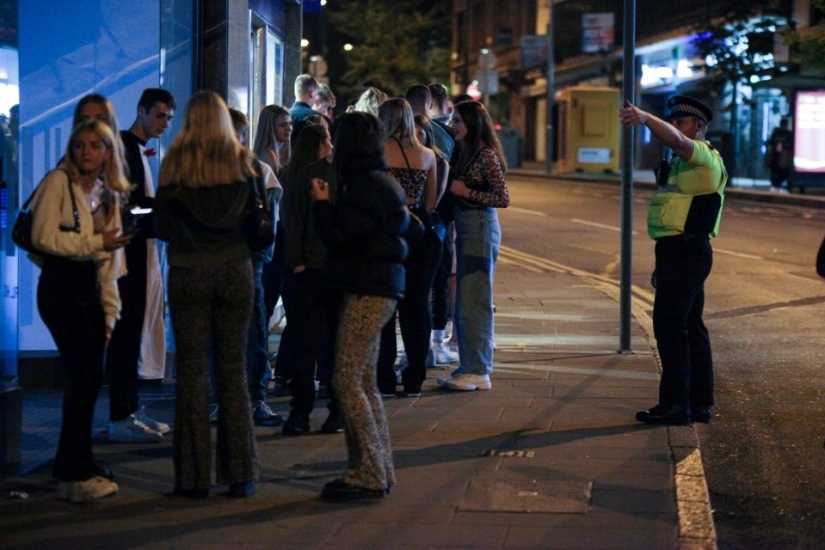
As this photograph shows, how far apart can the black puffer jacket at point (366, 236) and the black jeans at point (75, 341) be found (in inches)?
42.4

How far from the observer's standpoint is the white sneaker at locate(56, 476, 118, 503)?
5.80 m

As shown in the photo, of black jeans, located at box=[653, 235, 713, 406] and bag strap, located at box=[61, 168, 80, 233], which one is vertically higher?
bag strap, located at box=[61, 168, 80, 233]

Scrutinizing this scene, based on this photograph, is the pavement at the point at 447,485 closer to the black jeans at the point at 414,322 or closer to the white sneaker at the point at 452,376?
the white sneaker at the point at 452,376

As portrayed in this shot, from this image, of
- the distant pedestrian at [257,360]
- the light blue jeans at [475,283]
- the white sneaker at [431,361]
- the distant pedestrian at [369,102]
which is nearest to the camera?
the distant pedestrian at [257,360]

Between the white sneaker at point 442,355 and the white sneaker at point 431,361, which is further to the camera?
the white sneaker at point 442,355

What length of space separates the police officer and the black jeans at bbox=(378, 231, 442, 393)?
151 cm

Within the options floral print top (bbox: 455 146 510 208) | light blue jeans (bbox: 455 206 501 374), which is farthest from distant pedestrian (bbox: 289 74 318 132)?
floral print top (bbox: 455 146 510 208)

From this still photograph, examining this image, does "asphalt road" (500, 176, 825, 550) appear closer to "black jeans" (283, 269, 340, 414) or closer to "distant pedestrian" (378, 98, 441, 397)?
"distant pedestrian" (378, 98, 441, 397)

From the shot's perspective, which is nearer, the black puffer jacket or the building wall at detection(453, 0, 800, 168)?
the black puffer jacket

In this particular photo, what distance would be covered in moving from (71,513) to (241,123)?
276 centimetres

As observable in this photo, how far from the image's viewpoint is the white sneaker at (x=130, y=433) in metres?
7.03

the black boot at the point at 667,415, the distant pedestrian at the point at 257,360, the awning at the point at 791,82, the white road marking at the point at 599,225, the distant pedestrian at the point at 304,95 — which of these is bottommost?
the black boot at the point at 667,415

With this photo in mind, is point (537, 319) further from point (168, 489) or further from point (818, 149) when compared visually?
point (818, 149)

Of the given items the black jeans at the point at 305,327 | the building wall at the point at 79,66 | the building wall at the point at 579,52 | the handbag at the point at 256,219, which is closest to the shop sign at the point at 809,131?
the building wall at the point at 579,52
